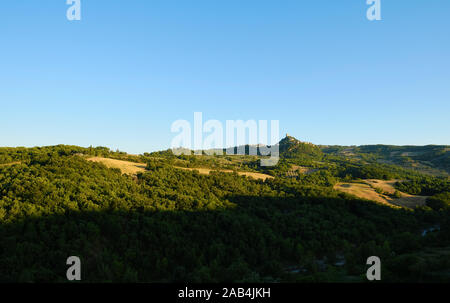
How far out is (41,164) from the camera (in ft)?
182

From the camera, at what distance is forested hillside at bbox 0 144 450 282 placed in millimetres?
29000

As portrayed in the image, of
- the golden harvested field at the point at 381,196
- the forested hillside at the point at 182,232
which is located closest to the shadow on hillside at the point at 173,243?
the forested hillside at the point at 182,232

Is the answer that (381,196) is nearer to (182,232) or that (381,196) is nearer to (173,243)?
(182,232)

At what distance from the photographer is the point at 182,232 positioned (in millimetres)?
40875

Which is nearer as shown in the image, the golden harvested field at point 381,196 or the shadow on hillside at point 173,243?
the shadow on hillside at point 173,243

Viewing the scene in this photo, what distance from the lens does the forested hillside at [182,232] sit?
95.1 ft

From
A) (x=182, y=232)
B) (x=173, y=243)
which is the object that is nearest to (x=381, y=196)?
(x=182, y=232)

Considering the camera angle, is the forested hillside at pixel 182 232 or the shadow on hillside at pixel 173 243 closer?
the forested hillside at pixel 182 232

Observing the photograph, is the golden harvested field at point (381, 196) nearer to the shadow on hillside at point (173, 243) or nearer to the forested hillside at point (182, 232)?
the forested hillside at point (182, 232)

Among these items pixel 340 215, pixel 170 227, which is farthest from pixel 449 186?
pixel 170 227

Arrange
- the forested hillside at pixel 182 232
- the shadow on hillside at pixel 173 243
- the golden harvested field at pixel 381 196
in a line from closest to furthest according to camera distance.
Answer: the forested hillside at pixel 182 232 → the shadow on hillside at pixel 173 243 → the golden harvested field at pixel 381 196

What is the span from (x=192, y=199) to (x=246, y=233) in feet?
50.9

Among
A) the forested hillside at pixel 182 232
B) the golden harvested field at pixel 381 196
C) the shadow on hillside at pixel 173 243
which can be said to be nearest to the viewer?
the forested hillside at pixel 182 232
